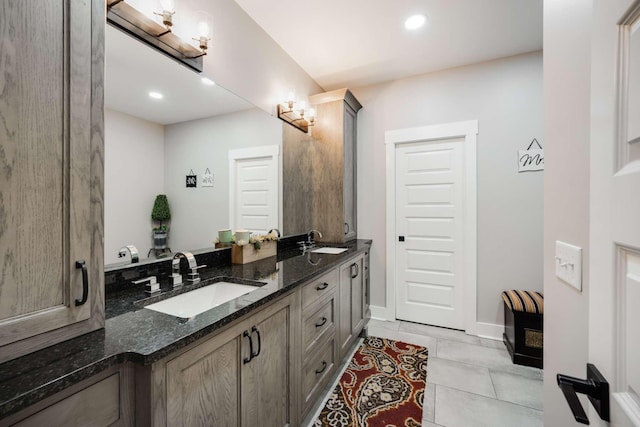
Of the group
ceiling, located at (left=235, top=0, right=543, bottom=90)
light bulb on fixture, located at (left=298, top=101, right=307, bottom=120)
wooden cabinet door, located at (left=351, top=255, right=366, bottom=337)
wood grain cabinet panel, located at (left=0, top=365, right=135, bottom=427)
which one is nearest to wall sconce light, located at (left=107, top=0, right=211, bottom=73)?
ceiling, located at (left=235, top=0, right=543, bottom=90)

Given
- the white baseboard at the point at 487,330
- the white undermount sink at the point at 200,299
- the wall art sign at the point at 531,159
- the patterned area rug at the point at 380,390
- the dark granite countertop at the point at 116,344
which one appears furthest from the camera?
the white baseboard at the point at 487,330

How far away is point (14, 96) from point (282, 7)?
1919mm

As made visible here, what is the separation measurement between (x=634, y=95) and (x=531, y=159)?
267 centimetres

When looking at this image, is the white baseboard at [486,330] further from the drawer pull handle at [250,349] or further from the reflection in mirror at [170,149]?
the drawer pull handle at [250,349]

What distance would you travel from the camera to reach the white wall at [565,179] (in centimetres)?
73

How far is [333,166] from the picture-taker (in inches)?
116

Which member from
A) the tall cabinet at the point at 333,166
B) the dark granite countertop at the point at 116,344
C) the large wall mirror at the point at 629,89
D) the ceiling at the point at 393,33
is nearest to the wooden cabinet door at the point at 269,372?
the dark granite countertop at the point at 116,344

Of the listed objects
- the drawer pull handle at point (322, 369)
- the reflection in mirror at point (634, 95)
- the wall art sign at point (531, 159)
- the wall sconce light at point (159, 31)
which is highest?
the wall sconce light at point (159, 31)

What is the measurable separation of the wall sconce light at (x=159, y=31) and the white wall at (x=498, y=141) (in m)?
2.22

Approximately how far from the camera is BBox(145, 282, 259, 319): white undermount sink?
1.24 meters

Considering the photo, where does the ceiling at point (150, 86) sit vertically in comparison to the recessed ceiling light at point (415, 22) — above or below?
below

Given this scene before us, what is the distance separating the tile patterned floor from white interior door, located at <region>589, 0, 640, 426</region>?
1.52 meters

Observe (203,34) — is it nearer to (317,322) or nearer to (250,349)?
(250,349)

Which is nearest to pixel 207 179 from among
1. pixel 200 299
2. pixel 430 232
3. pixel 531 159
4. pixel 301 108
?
pixel 200 299
